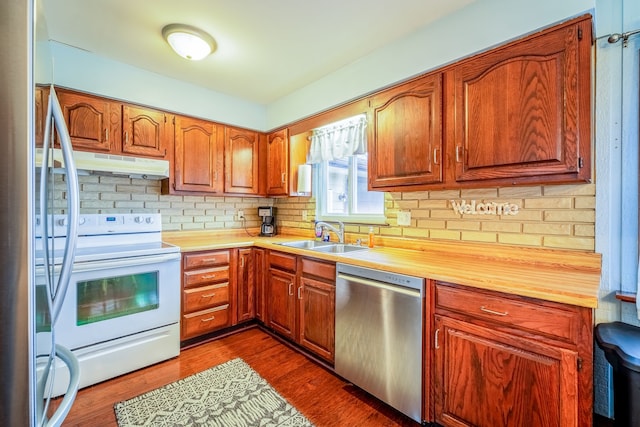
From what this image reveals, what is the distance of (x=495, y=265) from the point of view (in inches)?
66.1

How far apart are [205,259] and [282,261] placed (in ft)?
2.25

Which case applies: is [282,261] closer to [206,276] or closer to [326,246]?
[326,246]

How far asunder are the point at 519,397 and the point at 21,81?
1899mm

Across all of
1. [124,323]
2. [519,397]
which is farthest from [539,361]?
[124,323]

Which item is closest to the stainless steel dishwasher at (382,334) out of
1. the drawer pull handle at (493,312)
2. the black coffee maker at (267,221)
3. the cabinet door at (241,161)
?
the drawer pull handle at (493,312)

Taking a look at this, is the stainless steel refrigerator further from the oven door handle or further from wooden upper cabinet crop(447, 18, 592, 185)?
wooden upper cabinet crop(447, 18, 592, 185)

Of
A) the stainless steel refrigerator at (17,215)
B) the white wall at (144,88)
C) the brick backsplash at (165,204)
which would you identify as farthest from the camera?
the brick backsplash at (165,204)

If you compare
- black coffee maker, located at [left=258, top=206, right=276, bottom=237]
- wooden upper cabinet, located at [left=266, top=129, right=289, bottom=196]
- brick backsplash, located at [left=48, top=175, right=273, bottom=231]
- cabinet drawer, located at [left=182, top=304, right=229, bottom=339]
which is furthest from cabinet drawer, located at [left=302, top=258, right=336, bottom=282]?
brick backsplash, located at [left=48, top=175, right=273, bottom=231]

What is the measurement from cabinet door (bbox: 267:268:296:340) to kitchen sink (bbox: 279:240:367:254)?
0.30 metres

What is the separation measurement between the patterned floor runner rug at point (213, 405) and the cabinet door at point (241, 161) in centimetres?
181

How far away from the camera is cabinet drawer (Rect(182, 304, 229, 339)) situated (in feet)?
7.97

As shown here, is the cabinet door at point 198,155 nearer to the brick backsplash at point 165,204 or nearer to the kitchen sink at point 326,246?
the brick backsplash at point 165,204

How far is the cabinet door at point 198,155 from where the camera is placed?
2.73 m

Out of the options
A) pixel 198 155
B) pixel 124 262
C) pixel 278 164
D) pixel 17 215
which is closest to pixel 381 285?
pixel 17 215
